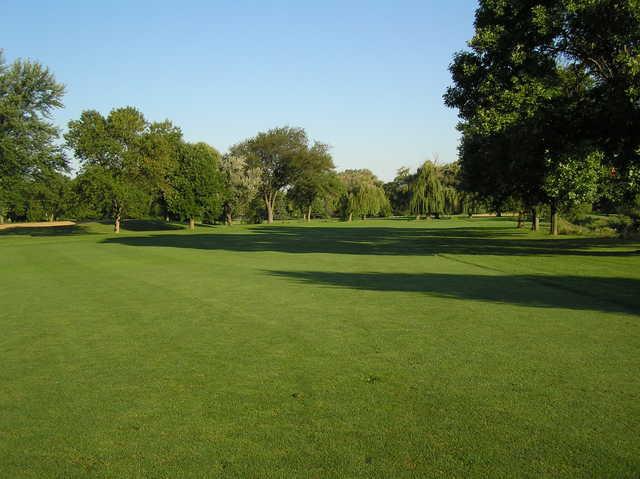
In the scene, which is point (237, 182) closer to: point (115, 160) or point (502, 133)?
point (115, 160)

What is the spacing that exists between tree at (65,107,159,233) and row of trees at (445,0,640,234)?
47.5 metres

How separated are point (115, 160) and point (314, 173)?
39.0 meters

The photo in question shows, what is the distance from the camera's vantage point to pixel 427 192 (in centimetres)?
7800

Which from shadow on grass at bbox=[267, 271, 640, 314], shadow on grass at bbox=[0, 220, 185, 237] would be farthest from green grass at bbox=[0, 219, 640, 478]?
shadow on grass at bbox=[0, 220, 185, 237]

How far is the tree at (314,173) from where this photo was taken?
93.8 m

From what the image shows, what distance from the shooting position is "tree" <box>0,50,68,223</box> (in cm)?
4794

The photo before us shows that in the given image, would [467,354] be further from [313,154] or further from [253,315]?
[313,154]

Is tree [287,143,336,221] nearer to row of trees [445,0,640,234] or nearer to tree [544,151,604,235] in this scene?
row of trees [445,0,640,234]

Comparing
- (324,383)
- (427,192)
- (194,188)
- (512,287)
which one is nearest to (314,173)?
(427,192)

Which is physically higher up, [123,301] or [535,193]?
[535,193]

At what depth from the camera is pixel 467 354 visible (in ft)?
25.0

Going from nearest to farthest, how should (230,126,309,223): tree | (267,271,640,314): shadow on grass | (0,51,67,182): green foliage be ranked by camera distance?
(267,271,640,314): shadow on grass → (0,51,67,182): green foliage → (230,126,309,223): tree

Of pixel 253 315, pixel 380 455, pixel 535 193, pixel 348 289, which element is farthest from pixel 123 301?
pixel 535 193

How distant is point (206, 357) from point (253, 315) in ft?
10.2
